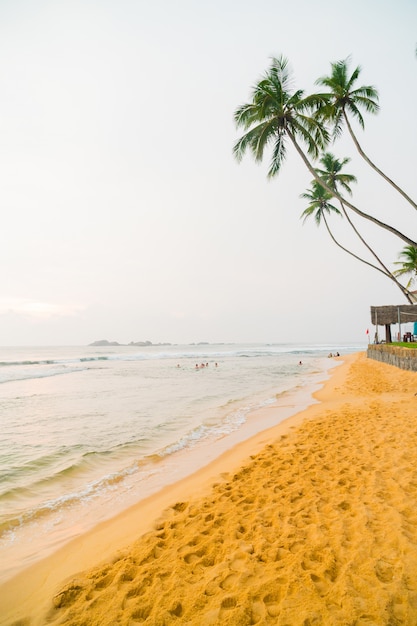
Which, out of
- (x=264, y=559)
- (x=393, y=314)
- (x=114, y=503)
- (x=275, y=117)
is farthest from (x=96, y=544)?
(x=393, y=314)

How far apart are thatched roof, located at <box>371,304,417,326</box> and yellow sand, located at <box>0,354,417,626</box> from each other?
2645cm

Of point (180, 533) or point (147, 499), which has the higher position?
point (180, 533)

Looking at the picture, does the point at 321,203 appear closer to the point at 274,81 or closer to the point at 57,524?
the point at 274,81

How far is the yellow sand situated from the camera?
7.90ft

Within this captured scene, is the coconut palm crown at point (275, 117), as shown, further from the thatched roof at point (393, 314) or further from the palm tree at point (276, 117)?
the thatched roof at point (393, 314)

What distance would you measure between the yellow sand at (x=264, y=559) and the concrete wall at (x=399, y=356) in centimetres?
1273

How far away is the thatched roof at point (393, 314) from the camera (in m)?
28.0

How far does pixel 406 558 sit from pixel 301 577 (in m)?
→ 0.97

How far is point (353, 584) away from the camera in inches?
101

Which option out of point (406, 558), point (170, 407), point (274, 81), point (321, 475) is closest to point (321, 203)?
point (274, 81)

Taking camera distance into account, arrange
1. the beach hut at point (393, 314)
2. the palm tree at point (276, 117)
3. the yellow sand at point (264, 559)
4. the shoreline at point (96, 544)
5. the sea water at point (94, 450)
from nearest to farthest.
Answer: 1. the yellow sand at point (264, 559)
2. the shoreline at point (96, 544)
3. the sea water at point (94, 450)
4. the palm tree at point (276, 117)
5. the beach hut at point (393, 314)

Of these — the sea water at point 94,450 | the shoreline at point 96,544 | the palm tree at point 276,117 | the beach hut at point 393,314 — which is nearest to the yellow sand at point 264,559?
the shoreline at point 96,544

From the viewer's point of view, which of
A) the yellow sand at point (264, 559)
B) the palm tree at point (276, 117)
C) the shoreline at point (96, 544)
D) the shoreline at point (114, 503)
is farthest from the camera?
the palm tree at point (276, 117)

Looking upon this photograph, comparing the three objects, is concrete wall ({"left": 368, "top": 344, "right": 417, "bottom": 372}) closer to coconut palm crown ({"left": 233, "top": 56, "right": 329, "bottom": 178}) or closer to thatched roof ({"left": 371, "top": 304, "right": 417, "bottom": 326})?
thatched roof ({"left": 371, "top": 304, "right": 417, "bottom": 326})
